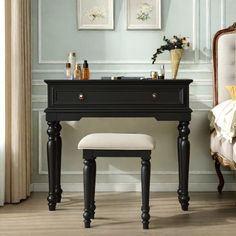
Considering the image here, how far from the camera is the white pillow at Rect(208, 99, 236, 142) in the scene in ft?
10.8

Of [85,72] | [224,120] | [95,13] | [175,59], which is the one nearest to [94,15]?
[95,13]

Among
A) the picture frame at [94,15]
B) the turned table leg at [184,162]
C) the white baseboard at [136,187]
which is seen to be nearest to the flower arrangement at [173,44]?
the picture frame at [94,15]

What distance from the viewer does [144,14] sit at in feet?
13.8

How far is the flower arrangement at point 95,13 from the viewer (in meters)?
4.18

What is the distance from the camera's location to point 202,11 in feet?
13.8

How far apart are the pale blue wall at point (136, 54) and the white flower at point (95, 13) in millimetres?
114

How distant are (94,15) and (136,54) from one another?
47cm

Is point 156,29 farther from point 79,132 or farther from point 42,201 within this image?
point 42,201

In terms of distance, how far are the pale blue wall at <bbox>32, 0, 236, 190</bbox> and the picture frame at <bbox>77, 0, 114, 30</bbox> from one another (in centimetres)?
5

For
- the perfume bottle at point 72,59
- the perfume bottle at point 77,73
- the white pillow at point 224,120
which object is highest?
the perfume bottle at point 72,59

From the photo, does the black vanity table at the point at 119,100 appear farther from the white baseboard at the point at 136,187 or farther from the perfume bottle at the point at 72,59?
the white baseboard at the point at 136,187

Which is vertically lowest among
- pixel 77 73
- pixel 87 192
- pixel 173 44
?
pixel 87 192

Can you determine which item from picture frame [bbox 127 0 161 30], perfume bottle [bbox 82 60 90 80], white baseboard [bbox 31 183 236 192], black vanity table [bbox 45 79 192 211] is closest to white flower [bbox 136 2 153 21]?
picture frame [bbox 127 0 161 30]

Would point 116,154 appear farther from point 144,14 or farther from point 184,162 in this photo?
point 144,14
